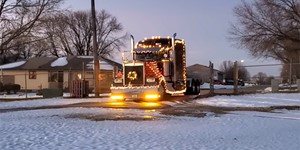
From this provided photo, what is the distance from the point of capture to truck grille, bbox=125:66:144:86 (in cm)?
2275

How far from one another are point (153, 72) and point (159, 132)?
11628 mm

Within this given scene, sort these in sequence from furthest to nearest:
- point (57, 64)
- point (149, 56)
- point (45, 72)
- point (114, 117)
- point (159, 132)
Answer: point (57, 64) → point (45, 72) → point (149, 56) → point (114, 117) → point (159, 132)

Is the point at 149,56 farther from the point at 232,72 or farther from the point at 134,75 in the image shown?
the point at 232,72

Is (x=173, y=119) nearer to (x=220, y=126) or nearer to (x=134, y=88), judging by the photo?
(x=220, y=126)

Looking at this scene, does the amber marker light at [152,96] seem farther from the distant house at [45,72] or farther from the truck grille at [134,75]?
the distant house at [45,72]

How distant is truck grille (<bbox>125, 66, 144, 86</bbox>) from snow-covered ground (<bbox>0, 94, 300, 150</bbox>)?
6.86m

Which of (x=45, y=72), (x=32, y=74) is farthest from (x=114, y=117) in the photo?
(x=32, y=74)

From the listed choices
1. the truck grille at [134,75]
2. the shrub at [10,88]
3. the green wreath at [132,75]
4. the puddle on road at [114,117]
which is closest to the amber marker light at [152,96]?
the truck grille at [134,75]

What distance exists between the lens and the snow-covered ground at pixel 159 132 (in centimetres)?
959

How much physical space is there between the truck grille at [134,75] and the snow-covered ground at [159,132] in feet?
22.5

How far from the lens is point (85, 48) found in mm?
79562

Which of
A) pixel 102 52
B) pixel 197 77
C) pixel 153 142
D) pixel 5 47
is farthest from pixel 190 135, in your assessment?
pixel 102 52

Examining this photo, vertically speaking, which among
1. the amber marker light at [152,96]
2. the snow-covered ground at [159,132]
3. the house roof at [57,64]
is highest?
the house roof at [57,64]

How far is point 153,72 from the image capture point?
2292 centimetres
